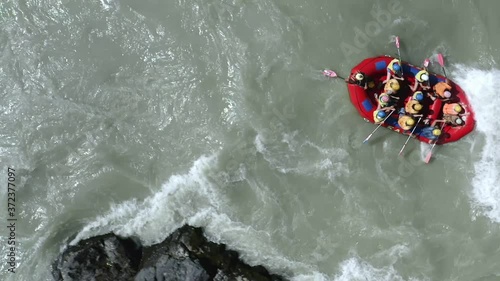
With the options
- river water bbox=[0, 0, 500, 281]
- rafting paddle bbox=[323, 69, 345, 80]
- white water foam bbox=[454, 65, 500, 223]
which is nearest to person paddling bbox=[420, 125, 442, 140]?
river water bbox=[0, 0, 500, 281]

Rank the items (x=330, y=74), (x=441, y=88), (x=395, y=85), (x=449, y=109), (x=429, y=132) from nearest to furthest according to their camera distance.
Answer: (x=395, y=85), (x=441, y=88), (x=449, y=109), (x=429, y=132), (x=330, y=74)

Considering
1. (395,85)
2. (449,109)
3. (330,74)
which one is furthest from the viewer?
(330,74)

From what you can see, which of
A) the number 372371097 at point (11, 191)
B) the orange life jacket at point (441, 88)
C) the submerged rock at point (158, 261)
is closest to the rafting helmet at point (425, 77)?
the orange life jacket at point (441, 88)

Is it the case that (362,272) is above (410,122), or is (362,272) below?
below

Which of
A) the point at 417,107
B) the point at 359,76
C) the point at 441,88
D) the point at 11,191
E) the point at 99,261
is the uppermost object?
the point at 441,88

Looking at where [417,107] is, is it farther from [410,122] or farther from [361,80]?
[361,80]

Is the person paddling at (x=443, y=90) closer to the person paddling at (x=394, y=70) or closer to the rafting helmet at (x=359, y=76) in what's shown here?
the person paddling at (x=394, y=70)

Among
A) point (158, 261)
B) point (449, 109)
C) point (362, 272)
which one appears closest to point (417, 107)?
point (449, 109)
